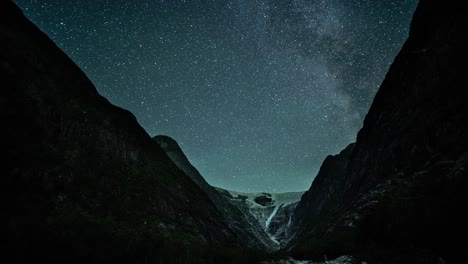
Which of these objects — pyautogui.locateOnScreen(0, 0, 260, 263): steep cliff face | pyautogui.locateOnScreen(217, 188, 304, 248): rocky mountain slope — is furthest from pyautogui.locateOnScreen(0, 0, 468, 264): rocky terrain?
pyautogui.locateOnScreen(217, 188, 304, 248): rocky mountain slope

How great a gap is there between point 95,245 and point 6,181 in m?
9.38

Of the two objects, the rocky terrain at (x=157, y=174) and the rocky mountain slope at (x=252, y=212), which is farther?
the rocky mountain slope at (x=252, y=212)

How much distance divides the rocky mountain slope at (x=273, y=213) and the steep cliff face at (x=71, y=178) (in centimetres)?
6829

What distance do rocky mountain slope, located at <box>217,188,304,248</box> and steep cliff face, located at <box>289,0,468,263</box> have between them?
63.8 metres

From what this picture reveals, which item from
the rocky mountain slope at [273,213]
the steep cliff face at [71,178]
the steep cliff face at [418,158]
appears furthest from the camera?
the rocky mountain slope at [273,213]

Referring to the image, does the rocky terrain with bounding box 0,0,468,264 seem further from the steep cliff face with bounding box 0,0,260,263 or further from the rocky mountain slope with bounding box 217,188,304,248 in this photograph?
the rocky mountain slope with bounding box 217,188,304,248

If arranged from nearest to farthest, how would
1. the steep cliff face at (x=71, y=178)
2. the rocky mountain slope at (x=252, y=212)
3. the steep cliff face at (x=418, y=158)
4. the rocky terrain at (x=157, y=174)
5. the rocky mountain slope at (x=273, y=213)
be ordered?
1. the steep cliff face at (x=418, y=158)
2. the rocky terrain at (x=157, y=174)
3. the steep cliff face at (x=71, y=178)
4. the rocky mountain slope at (x=252, y=212)
5. the rocky mountain slope at (x=273, y=213)

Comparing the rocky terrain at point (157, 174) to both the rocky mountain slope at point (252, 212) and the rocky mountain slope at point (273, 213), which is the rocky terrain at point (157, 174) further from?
the rocky mountain slope at point (273, 213)

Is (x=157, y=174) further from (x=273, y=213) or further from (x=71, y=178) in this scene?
(x=273, y=213)

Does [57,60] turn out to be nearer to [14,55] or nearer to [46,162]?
[14,55]

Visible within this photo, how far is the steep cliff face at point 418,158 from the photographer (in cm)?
1470

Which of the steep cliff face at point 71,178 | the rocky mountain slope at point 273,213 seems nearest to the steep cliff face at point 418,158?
the steep cliff face at point 71,178

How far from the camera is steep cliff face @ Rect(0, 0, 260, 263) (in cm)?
1784

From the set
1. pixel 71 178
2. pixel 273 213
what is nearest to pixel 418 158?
pixel 71 178
